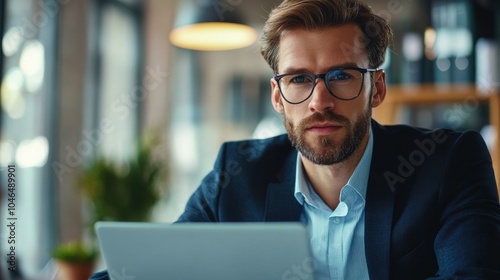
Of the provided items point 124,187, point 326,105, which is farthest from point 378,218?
point 124,187

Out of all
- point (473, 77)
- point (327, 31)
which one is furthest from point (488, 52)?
point (327, 31)

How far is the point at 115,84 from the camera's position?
5723 millimetres

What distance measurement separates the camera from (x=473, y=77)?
251cm

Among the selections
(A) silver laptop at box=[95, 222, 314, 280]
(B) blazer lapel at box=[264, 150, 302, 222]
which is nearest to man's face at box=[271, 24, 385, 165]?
(B) blazer lapel at box=[264, 150, 302, 222]

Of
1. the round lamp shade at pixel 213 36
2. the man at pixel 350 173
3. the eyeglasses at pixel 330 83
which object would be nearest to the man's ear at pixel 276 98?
the man at pixel 350 173

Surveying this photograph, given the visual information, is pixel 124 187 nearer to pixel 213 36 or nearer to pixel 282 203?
pixel 213 36

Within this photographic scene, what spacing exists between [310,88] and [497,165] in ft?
4.31

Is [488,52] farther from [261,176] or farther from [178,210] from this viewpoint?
[178,210]

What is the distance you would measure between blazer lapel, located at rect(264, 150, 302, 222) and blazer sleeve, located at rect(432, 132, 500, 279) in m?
0.37

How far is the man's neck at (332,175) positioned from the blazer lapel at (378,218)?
5cm

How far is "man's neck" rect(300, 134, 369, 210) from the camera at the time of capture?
1604 millimetres

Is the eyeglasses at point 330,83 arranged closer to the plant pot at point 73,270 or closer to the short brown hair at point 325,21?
the short brown hair at point 325,21

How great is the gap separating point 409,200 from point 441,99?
3.87 feet

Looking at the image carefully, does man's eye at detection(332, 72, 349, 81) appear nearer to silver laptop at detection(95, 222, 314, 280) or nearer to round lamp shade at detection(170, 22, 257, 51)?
silver laptop at detection(95, 222, 314, 280)
